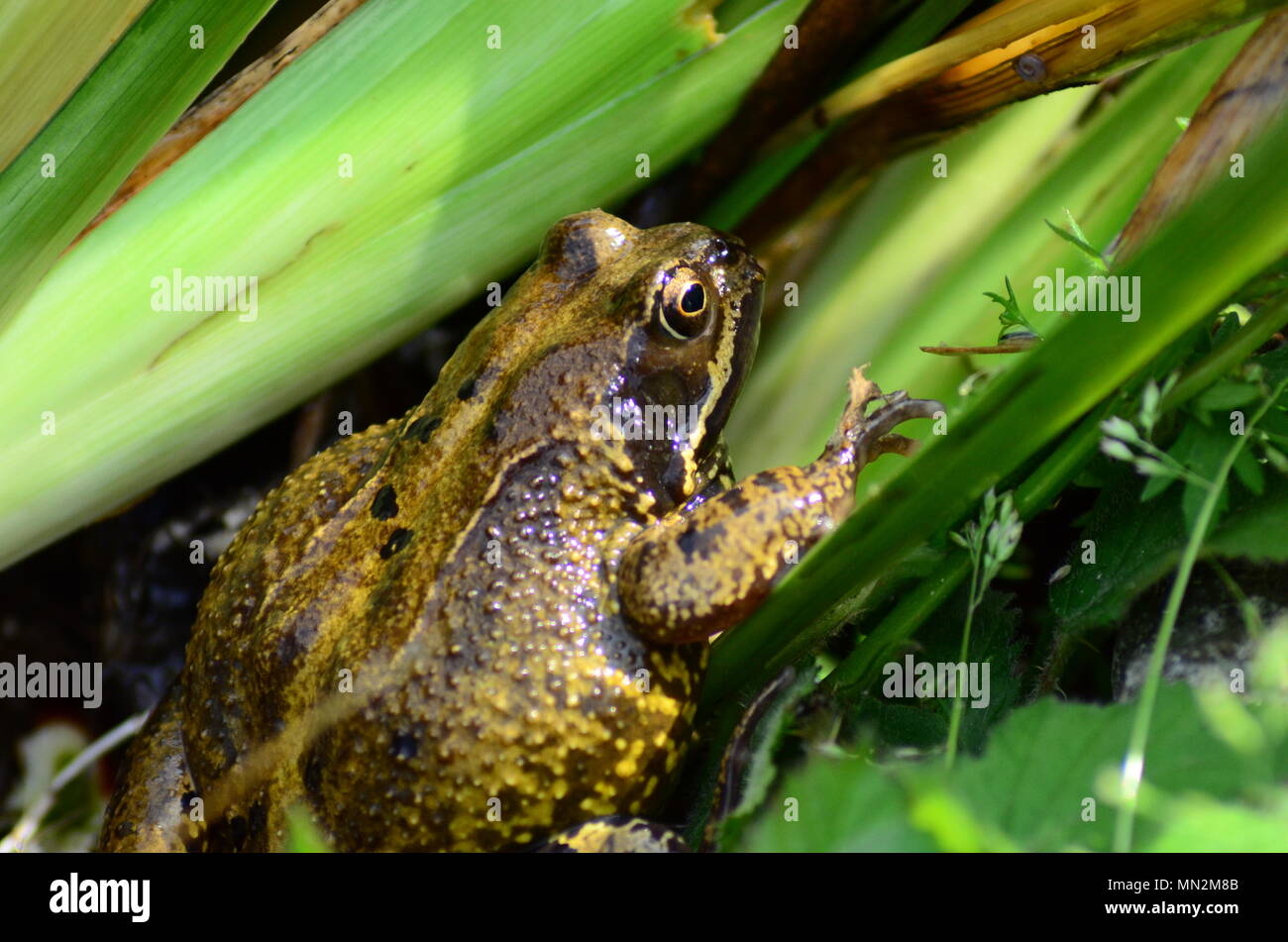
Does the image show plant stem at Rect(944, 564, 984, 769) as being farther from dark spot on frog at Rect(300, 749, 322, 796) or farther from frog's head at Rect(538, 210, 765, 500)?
dark spot on frog at Rect(300, 749, 322, 796)

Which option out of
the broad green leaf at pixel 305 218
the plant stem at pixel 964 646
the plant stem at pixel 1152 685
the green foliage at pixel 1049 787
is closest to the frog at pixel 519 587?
the broad green leaf at pixel 305 218

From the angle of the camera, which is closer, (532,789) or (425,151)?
(532,789)

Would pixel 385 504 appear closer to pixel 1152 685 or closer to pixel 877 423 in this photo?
pixel 877 423

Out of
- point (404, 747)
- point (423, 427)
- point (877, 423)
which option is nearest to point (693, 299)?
point (877, 423)

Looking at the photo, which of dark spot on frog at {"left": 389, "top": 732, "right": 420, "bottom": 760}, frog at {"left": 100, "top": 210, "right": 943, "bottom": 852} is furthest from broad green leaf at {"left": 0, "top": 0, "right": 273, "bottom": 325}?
dark spot on frog at {"left": 389, "top": 732, "right": 420, "bottom": 760}
